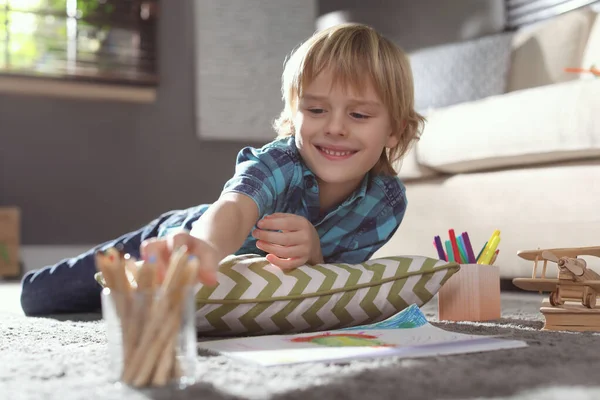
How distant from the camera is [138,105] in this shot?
3436 millimetres

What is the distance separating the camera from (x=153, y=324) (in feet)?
1.95

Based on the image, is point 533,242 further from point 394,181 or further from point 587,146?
point 394,181

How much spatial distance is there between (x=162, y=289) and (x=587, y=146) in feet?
3.73

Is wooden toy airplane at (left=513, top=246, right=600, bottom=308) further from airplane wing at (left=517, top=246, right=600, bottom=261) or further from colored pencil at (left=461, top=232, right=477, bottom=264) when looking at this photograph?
colored pencil at (left=461, top=232, right=477, bottom=264)

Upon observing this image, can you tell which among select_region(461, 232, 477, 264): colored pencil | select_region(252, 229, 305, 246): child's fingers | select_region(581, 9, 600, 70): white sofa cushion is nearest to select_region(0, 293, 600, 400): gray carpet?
select_region(252, 229, 305, 246): child's fingers

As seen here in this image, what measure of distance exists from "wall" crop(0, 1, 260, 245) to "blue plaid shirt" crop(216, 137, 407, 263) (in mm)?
2252

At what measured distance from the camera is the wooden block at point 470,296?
1.19 meters

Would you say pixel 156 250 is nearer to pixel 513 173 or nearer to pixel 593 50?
pixel 513 173

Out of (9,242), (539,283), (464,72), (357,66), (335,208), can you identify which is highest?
(464,72)

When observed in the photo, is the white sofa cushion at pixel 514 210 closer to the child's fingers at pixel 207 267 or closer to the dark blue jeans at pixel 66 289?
the dark blue jeans at pixel 66 289

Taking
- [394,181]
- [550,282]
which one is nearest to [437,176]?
[394,181]

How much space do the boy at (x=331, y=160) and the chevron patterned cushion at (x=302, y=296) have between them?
0.11ft

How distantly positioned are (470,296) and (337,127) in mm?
364

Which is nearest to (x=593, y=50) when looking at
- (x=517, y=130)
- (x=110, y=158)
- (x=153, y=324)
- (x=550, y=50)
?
(x=550, y=50)
